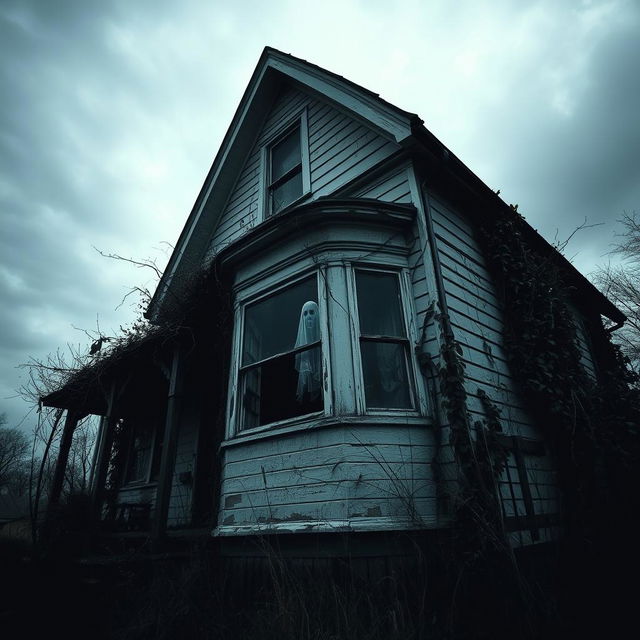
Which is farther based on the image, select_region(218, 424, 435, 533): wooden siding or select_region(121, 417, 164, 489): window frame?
select_region(121, 417, 164, 489): window frame

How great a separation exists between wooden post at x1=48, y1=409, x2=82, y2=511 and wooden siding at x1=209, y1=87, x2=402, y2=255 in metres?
4.55

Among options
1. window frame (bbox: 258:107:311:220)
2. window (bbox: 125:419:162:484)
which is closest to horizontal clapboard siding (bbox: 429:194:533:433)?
window frame (bbox: 258:107:311:220)

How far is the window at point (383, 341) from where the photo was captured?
4.21 m

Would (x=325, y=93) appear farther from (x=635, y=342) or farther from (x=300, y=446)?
(x=635, y=342)

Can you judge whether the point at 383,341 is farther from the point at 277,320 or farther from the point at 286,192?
the point at 286,192

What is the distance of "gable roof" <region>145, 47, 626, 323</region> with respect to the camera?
19.0ft

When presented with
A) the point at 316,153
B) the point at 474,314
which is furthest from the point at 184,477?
the point at 316,153

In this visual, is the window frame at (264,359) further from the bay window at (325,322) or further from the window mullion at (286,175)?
the window mullion at (286,175)

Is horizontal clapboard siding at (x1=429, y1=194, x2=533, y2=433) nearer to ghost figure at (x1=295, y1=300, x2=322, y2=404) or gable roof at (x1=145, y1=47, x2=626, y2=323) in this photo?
gable roof at (x1=145, y1=47, x2=626, y2=323)

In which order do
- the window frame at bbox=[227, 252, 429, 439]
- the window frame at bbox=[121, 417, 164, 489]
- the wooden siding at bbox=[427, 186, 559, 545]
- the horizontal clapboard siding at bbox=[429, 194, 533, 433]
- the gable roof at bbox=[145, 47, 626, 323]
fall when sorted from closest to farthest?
the window frame at bbox=[227, 252, 429, 439] < the wooden siding at bbox=[427, 186, 559, 545] < the horizontal clapboard siding at bbox=[429, 194, 533, 433] < the gable roof at bbox=[145, 47, 626, 323] < the window frame at bbox=[121, 417, 164, 489]

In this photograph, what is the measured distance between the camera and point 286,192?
7.69 m

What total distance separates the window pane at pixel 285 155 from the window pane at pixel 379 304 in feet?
13.3

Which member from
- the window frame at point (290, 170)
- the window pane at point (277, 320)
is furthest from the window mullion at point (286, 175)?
the window pane at point (277, 320)

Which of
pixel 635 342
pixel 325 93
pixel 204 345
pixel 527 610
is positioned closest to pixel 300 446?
pixel 527 610
